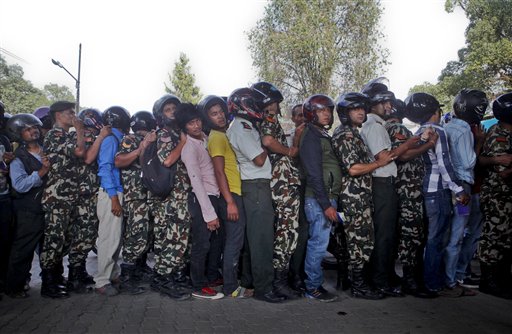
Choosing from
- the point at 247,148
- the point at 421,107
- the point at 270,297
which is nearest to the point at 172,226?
the point at 247,148

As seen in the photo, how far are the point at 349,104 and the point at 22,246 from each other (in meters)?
3.88

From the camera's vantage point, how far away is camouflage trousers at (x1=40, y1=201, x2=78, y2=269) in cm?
412

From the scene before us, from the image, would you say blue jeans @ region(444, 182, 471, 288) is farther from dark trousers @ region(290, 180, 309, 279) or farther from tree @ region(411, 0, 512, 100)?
tree @ region(411, 0, 512, 100)

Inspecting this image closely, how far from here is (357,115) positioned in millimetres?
4156

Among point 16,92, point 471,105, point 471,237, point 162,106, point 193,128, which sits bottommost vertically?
point 471,237

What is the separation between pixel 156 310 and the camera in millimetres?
3746

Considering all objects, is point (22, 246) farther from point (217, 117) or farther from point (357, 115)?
point (357, 115)

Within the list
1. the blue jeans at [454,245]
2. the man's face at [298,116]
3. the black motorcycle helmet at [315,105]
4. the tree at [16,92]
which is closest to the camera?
the black motorcycle helmet at [315,105]

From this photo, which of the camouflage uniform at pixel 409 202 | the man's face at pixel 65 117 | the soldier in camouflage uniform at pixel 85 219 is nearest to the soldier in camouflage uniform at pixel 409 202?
the camouflage uniform at pixel 409 202

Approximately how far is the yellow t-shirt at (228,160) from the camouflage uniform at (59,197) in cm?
159

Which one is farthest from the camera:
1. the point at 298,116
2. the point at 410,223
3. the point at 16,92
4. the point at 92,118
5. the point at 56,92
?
the point at 56,92

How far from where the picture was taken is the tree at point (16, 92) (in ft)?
119

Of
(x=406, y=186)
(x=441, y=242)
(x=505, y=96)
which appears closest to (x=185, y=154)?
(x=406, y=186)

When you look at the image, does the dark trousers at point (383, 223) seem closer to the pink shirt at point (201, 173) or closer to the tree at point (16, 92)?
the pink shirt at point (201, 173)
